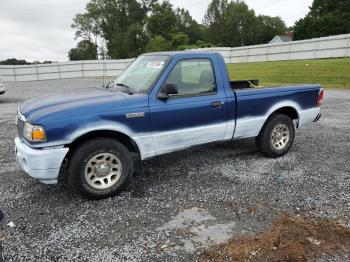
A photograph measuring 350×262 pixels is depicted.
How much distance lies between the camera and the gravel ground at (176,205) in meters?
3.42

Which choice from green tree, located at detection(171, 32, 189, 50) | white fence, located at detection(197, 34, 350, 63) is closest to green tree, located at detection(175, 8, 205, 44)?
green tree, located at detection(171, 32, 189, 50)

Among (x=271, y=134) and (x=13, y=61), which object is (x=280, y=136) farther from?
(x=13, y=61)

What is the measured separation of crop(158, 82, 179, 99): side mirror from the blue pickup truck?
1 cm

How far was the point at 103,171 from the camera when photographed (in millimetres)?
4387

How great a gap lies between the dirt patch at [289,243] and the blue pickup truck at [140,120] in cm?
176

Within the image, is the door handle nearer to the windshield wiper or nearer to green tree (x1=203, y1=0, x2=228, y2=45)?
the windshield wiper

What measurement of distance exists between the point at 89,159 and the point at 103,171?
266 mm

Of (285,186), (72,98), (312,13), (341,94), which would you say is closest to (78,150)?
(72,98)

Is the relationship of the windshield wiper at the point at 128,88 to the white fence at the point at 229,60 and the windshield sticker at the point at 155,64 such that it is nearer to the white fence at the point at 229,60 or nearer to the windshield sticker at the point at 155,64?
the windshield sticker at the point at 155,64

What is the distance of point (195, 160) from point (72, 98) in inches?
92.5

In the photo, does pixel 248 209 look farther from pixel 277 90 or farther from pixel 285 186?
pixel 277 90

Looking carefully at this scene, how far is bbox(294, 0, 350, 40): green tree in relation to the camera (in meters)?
50.0

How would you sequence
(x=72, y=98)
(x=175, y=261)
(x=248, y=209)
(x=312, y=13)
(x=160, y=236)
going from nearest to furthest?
(x=175, y=261) → (x=160, y=236) → (x=248, y=209) → (x=72, y=98) → (x=312, y=13)

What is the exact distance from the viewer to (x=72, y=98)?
4660 millimetres
